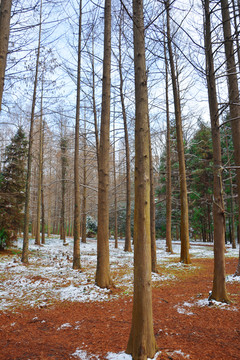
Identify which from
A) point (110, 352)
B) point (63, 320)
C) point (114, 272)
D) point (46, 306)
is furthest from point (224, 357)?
point (114, 272)

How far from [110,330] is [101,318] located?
59 centimetres

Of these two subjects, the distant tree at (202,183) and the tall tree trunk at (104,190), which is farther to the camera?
the distant tree at (202,183)

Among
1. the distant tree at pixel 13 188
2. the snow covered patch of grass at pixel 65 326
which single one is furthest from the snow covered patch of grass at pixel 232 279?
the distant tree at pixel 13 188

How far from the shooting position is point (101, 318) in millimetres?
4070

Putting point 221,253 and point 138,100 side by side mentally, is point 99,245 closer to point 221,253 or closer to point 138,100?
point 221,253

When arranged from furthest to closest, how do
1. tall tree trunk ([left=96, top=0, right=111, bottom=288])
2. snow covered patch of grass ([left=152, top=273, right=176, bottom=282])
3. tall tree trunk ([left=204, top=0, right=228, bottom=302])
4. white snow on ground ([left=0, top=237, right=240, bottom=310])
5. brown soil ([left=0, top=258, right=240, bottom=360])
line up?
snow covered patch of grass ([left=152, top=273, right=176, bottom=282])
tall tree trunk ([left=96, top=0, right=111, bottom=288])
white snow on ground ([left=0, top=237, right=240, bottom=310])
tall tree trunk ([left=204, top=0, right=228, bottom=302])
brown soil ([left=0, top=258, right=240, bottom=360])

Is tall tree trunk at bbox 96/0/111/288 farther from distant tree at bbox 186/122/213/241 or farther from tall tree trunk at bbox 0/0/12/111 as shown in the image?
distant tree at bbox 186/122/213/241

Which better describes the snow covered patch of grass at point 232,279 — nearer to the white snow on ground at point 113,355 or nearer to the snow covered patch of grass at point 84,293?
the snow covered patch of grass at point 84,293

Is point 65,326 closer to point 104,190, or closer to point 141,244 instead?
point 141,244

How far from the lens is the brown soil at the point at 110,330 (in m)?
2.80

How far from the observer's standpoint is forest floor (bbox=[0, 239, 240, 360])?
283cm

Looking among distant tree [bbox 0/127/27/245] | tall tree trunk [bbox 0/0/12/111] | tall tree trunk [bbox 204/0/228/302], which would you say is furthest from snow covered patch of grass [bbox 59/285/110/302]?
distant tree [bbox 0/127/27/245]

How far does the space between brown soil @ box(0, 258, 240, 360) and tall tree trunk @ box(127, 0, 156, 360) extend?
289mm

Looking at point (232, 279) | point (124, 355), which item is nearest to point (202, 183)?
Answer: point (232, 279)
